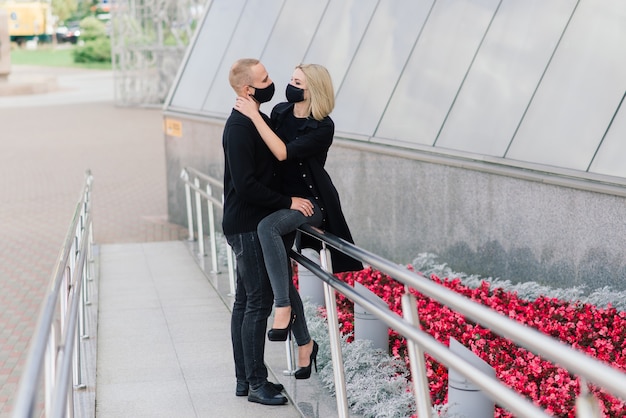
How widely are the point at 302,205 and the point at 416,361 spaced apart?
1.46 m

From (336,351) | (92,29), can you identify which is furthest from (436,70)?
(92,29)

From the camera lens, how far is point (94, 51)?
60500mm

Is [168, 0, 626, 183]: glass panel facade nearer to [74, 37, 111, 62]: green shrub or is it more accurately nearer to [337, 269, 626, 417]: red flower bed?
[337, 269, 626, 417]: red flower bed

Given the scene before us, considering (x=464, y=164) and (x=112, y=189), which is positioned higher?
(x=464, y=164)

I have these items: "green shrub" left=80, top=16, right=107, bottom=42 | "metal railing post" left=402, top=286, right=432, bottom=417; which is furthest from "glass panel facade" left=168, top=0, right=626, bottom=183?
"green shrub" left=80, top=16, right=107, bottom=42

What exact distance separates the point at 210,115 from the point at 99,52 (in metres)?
50.3

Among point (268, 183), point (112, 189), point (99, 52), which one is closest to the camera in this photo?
point (268, 183)

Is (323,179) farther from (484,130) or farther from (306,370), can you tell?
(484,130)

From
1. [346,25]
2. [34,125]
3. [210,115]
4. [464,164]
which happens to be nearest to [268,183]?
[464,164]

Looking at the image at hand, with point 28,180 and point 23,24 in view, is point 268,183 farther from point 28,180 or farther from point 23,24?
point 23,24

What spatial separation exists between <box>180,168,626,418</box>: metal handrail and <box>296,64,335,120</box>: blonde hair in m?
0.56

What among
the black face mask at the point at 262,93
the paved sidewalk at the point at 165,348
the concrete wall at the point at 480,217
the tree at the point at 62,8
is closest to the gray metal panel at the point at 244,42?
the paved sidewalk at the point at 165,348

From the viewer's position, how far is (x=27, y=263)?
10945mm

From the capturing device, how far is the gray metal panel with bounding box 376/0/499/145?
7996 millimetres
